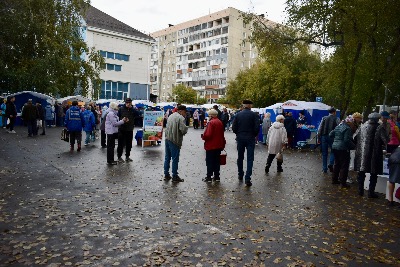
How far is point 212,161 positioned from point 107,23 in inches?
2158

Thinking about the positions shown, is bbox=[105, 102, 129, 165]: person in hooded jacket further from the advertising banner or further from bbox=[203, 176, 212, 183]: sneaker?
the advertising banner

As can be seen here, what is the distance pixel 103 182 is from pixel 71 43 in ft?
94.7

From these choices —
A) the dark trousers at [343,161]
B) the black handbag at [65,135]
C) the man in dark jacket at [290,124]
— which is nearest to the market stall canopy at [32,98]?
the black handbag at [65,135]

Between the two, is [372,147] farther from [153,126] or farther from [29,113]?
[29,113]

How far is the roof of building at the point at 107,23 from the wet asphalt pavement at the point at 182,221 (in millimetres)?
50783

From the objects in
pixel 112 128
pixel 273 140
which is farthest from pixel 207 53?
pixel 273 140

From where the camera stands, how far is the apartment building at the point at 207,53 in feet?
308

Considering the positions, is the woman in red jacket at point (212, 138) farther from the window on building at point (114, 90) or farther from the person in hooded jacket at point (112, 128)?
the window on building at point (114, 90)

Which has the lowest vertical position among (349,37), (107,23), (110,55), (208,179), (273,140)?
(208,179)

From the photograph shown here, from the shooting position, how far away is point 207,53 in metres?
99.8

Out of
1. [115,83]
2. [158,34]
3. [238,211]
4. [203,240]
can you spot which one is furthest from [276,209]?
[158,34]

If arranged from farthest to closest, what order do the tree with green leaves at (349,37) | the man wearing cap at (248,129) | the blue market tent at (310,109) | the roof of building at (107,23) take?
the roof of building at (107,23) → the blue market tent at (310,109) → the tree with green leaves at (349,37) → the man wearing cap at (248,129)

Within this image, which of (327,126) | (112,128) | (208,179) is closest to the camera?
(208,179)

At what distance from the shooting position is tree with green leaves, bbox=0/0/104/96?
101 ft
